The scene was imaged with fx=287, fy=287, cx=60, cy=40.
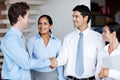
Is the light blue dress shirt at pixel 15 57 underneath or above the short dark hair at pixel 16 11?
underneath

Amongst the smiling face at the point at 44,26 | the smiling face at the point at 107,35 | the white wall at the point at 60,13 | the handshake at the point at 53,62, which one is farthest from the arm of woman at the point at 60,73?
A: the white wall at the point at 60,13

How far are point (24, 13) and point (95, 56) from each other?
805 mm

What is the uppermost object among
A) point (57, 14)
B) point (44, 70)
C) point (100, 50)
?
point (57, 14)

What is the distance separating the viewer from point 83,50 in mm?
2789

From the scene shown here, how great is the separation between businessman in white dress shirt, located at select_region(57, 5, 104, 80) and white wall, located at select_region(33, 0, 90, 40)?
3.26 feet

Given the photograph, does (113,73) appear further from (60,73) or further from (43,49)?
(43,49)

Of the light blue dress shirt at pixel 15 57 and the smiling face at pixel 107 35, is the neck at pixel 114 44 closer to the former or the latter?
the smiling face at pixel 107 35

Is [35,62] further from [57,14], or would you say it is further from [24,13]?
[57,14]

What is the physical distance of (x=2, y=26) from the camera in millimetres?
3867

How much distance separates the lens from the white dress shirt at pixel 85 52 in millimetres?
2760

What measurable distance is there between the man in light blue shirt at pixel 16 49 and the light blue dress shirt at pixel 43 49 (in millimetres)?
340

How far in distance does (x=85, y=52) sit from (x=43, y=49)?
423mm

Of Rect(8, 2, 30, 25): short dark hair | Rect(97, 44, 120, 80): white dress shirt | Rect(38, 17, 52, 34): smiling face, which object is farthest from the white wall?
Rect(8, 2, 30, 25): short dark hair

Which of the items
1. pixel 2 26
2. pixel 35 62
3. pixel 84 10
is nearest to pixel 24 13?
pixel 35 62
